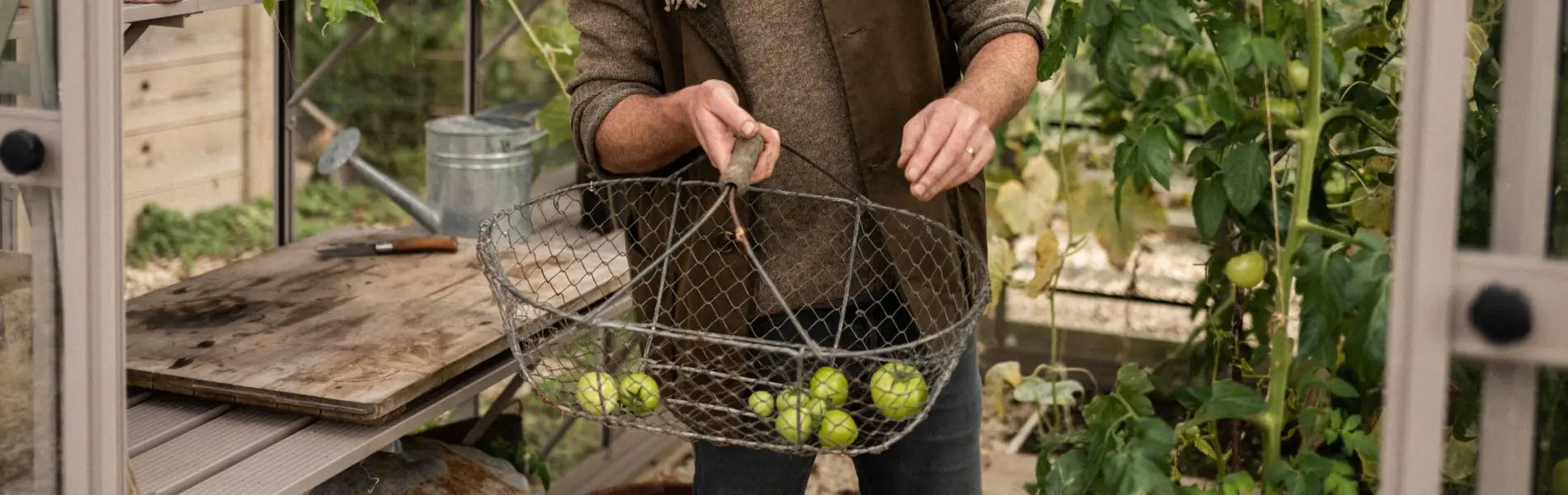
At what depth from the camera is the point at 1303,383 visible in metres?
2.30

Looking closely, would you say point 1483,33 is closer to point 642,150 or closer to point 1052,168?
point 642,150

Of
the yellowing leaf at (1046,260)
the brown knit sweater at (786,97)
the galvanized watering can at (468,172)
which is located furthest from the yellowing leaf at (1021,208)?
the brown knit sweater at (786,97)

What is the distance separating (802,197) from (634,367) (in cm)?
29

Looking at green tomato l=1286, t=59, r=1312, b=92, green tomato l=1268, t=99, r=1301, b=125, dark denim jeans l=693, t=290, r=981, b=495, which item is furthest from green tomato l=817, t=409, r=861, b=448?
green tomato l=1286, t=59, r=1312, b=92

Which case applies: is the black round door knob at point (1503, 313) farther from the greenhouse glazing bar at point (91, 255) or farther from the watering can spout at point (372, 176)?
the watering can spout at point (372, 176)

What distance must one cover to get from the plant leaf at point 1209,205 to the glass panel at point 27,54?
1.49 metres

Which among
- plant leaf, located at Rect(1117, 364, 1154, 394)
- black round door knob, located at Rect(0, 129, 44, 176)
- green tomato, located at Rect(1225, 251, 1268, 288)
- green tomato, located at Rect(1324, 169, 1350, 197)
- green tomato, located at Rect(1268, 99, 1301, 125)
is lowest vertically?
plant leaf, located at Rect(1117, 364, 1154, 394)

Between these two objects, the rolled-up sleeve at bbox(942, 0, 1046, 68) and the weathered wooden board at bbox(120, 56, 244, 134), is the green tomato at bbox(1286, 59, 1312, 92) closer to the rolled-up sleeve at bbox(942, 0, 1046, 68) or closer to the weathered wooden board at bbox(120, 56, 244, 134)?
the rolled-up sleeve at bbox(942, 0, 1046, 68)

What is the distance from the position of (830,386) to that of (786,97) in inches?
14.7

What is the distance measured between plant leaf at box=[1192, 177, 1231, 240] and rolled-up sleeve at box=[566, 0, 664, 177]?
0.86 metres

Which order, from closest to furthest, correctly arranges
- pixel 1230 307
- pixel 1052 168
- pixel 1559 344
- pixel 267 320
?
pixel 1559 344
pixel 267 320
pixel 1230 307
pixel 1052 168

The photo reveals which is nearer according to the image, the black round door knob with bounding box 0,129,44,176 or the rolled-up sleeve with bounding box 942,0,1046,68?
the black round door knob with bounding box 0,129,44,176

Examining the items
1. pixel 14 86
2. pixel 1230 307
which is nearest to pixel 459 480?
pixel 14 86

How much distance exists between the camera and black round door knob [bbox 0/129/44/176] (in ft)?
5.18
